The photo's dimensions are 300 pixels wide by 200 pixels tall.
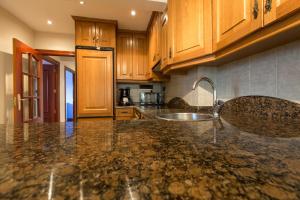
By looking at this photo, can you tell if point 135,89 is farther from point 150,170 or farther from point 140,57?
point 150,170

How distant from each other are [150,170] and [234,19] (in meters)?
0.91

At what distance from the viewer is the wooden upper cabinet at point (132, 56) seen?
293cm

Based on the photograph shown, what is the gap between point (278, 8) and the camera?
0.60m

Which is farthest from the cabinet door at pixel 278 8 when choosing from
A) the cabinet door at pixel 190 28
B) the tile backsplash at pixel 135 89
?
the tile backsplash at pixel 135 89

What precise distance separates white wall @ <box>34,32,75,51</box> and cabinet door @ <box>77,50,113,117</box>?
939 mm

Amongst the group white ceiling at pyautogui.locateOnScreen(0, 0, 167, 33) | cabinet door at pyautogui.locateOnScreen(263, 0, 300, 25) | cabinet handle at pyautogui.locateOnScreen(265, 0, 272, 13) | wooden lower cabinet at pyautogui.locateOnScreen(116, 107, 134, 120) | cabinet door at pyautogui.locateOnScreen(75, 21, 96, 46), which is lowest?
wooden lower cabinet at pyautogui.locateOnScreen(116, 107, 134, 120)

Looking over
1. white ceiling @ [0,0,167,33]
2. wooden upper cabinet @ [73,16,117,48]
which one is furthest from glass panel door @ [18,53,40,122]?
wooden upper cabinet @ [73,16,117,48]

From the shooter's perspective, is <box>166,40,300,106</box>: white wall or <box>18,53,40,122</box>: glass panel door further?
<box>18,53,40,122</box>: glass panel door

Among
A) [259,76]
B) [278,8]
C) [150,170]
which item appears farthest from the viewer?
[259,76]

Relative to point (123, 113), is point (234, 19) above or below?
above

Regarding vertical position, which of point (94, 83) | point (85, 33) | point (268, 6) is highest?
point (85, 33)

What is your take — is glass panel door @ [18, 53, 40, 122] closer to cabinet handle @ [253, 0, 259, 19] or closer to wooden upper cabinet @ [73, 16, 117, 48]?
wooden upper cabinet @ [73, 16, 117, 48]

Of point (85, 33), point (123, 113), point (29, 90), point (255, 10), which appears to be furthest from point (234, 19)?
point (29, 90)

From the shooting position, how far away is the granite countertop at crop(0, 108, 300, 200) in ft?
0.66
